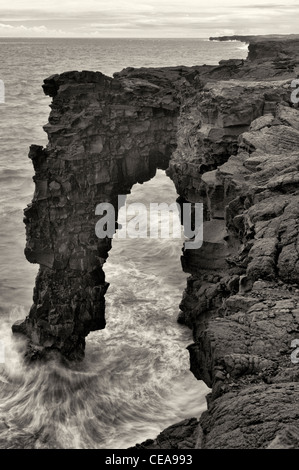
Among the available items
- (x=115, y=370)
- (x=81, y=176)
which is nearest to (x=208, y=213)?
(x=81, y=176)

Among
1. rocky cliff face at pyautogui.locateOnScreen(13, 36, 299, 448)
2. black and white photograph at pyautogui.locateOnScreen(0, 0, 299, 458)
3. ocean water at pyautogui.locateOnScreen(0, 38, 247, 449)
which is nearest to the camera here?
rocky cliff face at pyautogui.locateOnScreen(13, 36, 299, 448)

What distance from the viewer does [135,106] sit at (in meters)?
23.1

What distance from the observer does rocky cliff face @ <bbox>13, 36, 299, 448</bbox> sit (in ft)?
28.3

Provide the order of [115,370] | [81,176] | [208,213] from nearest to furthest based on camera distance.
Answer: [208,213] → [81,176] → [115,370]

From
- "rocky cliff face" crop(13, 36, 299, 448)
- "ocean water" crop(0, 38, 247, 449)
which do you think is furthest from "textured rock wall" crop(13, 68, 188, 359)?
"ocean water" crop(0, 38, 247, 449)

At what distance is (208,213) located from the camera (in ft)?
60.2

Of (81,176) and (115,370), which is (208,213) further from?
(115,370)

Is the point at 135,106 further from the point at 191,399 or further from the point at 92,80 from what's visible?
the point at 191,399

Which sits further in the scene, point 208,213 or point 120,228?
point 120,228

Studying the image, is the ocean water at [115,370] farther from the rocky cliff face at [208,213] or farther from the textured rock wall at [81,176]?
the textured rock wall at [81,176]

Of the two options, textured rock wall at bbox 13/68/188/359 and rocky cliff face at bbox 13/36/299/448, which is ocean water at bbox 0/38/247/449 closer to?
rocky cliff face at bbox 13/36/299/448

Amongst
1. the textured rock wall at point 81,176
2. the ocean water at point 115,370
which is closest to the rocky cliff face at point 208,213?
the textured rock wall at point 81,176

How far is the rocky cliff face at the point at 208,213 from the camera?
8.62m
